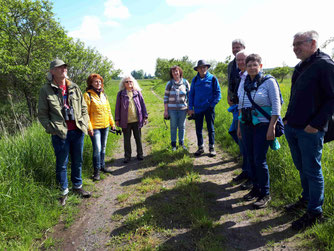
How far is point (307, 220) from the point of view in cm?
240

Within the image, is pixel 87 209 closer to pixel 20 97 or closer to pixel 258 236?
pixel 258 236

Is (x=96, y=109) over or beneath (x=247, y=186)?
over

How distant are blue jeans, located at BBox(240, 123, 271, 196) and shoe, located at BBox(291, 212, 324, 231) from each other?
2.11ft

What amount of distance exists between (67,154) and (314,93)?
359 centimetres

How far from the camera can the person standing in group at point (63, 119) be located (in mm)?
3037

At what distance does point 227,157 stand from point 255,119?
234 cm

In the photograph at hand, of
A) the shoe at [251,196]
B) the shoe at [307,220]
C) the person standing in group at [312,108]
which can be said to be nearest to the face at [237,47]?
the person standing in group at [312,108]

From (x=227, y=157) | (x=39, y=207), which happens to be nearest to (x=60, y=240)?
(x=39, y=207)

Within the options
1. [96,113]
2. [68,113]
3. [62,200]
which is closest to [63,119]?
[68,113]

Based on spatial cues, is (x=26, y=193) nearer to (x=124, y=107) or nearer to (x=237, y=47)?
(x=124, y=107)

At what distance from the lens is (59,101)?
318cm

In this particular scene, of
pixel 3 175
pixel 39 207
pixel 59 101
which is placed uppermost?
pixel 59 101

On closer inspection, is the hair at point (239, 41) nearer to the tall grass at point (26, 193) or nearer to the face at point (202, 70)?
the face at point (202, 70)

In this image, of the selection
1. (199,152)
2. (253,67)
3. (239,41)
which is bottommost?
(199,152)
